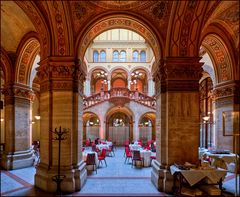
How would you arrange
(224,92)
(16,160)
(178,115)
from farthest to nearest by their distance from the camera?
(16,160), (224,92), (178,115)

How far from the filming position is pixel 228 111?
10461mm

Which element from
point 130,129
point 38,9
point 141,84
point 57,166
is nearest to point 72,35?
point 38,9

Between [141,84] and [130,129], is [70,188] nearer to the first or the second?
[130,129]

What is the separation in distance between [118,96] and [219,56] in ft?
35.1

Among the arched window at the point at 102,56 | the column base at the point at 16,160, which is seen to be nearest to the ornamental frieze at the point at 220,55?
the column base at the point at 16,160

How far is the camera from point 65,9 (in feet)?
24.0

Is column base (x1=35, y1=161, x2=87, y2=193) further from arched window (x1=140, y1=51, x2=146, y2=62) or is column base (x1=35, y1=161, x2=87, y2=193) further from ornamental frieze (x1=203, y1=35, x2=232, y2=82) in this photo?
arched window (x1=140, y1=51, x2=146, y2=62)

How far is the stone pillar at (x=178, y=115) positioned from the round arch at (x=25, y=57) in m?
6.74

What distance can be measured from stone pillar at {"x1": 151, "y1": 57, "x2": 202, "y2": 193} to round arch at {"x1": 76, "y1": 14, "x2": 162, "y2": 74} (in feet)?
3.33

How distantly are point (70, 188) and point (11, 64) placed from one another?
7.33m

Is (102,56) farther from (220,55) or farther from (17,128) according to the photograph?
(220,55)

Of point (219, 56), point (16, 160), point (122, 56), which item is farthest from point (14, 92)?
point (122, 56)

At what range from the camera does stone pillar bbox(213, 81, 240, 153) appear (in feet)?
33.5

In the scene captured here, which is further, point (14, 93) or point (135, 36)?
point (135, 36)
